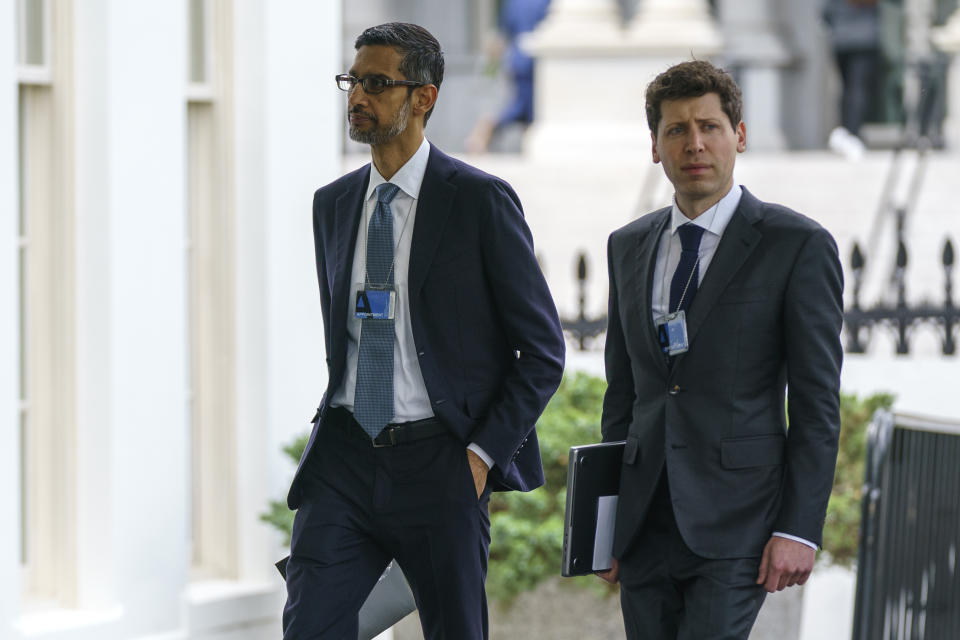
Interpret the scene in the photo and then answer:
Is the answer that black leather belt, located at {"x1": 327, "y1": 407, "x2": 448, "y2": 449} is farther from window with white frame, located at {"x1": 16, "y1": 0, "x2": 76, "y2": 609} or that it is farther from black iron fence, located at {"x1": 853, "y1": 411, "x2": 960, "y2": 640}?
window with white frame, located at {"x1": 16, "y1": 0, "x2": 76, "y2": 609}

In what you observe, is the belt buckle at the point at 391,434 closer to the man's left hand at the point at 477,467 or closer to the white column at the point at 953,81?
the man's left hand at the point at 477,467

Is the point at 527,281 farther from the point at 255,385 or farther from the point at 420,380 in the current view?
the point at 255,385

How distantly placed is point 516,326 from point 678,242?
447 mm

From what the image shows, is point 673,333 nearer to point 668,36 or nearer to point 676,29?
point 668,36

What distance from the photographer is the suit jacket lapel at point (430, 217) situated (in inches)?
171

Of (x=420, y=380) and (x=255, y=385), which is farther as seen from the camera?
(x=255, y=385)

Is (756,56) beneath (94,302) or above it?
above

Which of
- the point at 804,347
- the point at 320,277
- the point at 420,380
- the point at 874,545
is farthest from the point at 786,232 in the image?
the point at 874,545

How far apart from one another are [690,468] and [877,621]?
2.23 metres

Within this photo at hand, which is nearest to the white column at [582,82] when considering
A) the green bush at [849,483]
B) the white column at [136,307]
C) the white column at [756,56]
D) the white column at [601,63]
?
the white column at [601,63]

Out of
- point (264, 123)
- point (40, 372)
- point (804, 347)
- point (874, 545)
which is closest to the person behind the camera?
point (804, 347)

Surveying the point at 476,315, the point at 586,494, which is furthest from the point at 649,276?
the point at 586,494

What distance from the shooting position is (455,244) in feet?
14.3

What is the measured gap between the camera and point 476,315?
4.38 metres
